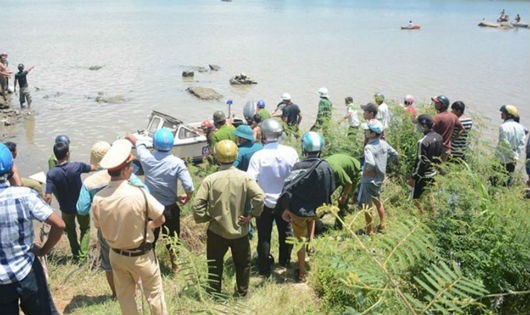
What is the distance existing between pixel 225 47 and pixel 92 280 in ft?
114

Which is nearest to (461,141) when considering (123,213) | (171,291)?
(171,291)

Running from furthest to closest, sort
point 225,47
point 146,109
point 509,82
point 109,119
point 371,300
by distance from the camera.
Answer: point 225,47, point 509,82, point 146,109, point 109,119, point 371,300

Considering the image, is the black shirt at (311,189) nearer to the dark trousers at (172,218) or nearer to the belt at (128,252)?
the dark trousers at (172,218)

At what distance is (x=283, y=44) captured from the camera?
133 feet

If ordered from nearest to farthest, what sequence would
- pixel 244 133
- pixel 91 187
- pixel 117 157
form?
pixel 117 157, pixel 91 187, pixel 244 133

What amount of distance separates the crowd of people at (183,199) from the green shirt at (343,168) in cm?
2

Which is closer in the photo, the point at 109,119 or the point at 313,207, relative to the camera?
the point at 313,207

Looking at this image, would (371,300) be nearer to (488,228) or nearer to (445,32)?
(488,228)

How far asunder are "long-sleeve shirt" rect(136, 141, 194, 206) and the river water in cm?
898

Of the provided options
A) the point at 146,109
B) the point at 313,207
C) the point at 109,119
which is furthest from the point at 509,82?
the point at 313,207

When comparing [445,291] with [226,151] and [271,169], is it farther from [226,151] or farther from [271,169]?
[271,169]

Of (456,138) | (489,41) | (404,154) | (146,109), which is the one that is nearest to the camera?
(456,138)

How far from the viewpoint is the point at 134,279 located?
13.7ft

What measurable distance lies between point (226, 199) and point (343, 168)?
6.98 feet
